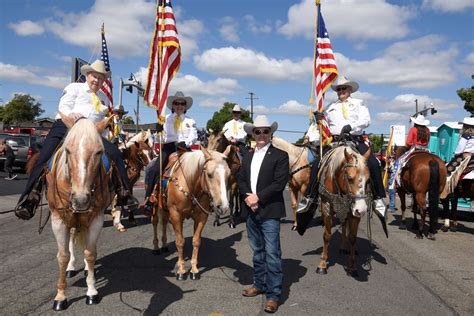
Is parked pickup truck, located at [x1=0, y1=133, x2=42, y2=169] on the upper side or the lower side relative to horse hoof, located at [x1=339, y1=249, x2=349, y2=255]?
upper

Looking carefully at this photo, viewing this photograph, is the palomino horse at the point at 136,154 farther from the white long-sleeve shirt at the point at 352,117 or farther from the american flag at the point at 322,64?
the white long-sleeve shirt at the point at 352,117

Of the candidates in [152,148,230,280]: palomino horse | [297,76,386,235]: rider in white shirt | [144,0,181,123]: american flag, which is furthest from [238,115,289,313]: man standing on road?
[144,0,181,123]: american flag

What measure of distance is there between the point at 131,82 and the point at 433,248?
24.9m

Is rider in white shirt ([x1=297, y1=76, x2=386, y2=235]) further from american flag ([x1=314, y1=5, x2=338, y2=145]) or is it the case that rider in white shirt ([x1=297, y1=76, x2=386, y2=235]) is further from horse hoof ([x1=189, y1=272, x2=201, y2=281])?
horse hoof ([x1=189, y1=272, x2=201, y2=281])

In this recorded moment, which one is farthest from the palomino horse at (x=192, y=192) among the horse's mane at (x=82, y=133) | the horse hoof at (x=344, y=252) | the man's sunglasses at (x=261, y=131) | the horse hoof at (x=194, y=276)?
the horse hoof at (x=344, y=252)

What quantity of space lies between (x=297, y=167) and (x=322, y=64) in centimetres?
282

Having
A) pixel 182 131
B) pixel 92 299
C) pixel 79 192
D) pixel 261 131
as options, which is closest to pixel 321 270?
pixel 261 131

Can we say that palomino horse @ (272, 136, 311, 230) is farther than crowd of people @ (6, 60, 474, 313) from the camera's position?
Yes

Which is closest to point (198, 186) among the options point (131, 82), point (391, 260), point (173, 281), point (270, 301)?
point (173, 281)

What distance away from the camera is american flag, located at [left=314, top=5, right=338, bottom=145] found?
785 centimetres

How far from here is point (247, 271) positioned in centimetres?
604

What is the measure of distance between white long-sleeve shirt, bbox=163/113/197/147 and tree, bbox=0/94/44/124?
8277 centimetres

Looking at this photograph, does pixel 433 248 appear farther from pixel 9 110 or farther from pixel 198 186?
pixel 9 110

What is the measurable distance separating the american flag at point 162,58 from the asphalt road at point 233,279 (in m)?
2.58
